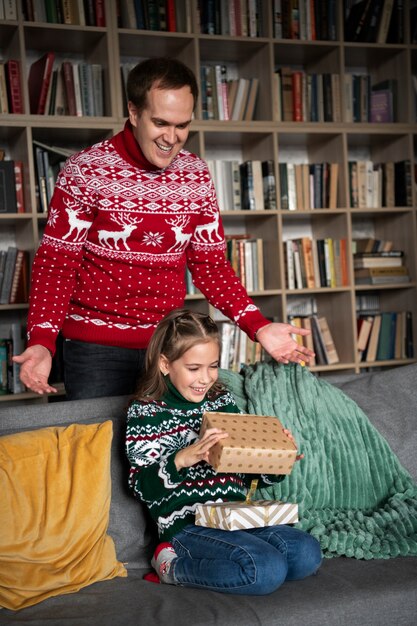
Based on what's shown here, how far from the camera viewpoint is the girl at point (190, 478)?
1580 mm

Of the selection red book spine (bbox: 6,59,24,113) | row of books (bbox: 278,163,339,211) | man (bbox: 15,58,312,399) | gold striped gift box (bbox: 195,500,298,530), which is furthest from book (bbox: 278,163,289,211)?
gold striped gift box (bbox: 195,500,298,530)

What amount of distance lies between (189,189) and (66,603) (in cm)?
102

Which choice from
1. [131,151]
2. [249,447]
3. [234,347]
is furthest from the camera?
[234,347]

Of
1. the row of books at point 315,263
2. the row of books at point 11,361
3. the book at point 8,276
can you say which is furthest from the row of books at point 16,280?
the row of books at point 315,263

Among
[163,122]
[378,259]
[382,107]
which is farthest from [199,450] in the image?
[382,107]

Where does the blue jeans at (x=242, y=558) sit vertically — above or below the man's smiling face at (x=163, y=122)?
below

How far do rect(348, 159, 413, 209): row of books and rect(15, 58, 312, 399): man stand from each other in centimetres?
203

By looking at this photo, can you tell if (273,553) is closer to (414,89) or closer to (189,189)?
(189,189)

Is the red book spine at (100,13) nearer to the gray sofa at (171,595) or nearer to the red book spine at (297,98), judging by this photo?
the red book spine at (297,98)

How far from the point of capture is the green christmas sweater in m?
1.72

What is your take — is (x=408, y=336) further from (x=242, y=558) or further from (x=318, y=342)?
(x=242, y=558)

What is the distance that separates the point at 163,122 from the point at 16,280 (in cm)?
174

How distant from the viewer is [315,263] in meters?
3.86

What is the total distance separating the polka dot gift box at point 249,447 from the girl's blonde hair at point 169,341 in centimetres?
23
